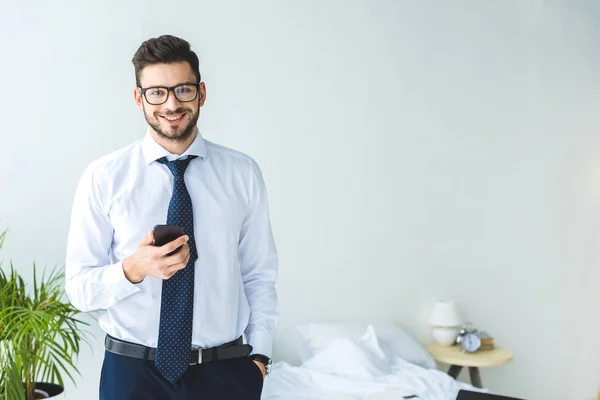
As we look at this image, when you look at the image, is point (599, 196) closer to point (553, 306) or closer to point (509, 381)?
point (553, 306)

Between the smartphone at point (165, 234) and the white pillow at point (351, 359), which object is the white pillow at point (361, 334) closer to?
the white pillow at point (351, 359)

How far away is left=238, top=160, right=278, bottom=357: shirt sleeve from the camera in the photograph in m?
1.90

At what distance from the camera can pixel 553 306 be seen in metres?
4.57

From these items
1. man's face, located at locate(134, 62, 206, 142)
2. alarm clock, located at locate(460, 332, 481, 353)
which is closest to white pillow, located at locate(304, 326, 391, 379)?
alarm clock, located at locate(460, 332, 481, 353)

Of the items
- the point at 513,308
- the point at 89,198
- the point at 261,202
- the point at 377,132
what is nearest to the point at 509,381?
the point at 513,308

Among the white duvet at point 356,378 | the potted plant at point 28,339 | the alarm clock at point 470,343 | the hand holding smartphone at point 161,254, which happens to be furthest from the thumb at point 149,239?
the alarm clock at point 470,343

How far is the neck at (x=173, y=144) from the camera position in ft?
5.82

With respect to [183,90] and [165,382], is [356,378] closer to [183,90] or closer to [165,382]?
[165,382]

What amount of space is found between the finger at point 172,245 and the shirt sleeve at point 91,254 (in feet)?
0.60

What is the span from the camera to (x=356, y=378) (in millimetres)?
3316

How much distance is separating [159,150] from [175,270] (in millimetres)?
372

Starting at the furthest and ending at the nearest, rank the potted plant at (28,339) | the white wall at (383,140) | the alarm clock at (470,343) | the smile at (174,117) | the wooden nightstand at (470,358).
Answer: the alarm clock at (470,343)
the wooden nightstand at (470,358)
the white wall at (383,140)
the potted plant at (28,339)
the smile at (174,117)

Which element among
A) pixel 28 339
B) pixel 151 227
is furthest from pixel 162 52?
pixel 28 339

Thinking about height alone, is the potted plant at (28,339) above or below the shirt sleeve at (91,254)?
below
